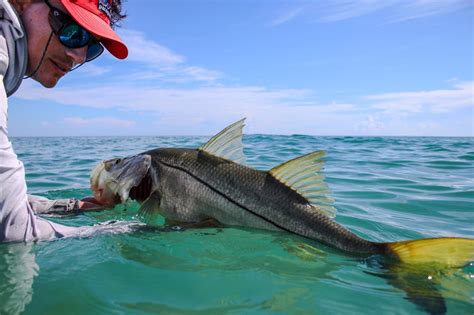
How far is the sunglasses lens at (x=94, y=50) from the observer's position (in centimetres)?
329

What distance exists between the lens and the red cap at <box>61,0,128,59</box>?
2.81 meters

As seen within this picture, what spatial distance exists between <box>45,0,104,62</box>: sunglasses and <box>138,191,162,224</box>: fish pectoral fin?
137 centimetres

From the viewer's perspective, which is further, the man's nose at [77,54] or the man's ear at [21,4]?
the man's nose at [77,54]

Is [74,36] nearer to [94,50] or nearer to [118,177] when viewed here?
[94,50]

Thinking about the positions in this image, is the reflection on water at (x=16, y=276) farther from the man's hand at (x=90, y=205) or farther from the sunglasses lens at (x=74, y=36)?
the sunglasses lens at (x=74, y=36)

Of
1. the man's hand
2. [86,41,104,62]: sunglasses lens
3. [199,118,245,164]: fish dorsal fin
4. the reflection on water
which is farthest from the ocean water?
[86,41,104,62]: sunglasses lens

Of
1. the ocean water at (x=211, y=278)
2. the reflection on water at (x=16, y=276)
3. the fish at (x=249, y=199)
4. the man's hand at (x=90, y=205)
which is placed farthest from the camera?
the man's hand at (x=90, y=205)

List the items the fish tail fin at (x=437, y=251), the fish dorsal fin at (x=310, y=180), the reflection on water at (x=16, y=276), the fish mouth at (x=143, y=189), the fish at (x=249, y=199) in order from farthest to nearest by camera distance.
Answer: the fish mouth at (x=143, y=189) < the fish dorsal fin at (x=310, y=180) < the fish at (x=249, y=199) < the fish tail fin at (x=437, y=251) < the reflection on water at (x=16, y=276)

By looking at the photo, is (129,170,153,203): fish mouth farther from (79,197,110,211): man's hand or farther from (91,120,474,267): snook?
(79,197,110,211): man's hand

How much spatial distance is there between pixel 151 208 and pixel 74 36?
1538 millimetres

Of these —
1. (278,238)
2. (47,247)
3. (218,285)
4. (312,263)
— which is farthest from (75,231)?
(312,263)

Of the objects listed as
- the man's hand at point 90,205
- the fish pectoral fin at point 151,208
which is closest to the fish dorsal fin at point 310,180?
the fish pectoral fin at point 151,208

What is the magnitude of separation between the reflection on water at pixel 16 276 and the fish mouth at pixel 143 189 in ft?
3.14

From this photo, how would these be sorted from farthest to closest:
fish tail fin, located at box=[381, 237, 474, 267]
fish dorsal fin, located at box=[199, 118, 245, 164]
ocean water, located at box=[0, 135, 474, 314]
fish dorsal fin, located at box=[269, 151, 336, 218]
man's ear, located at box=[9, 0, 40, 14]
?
fish dorsal fin, located at box=[199, 118, 245, 164] < fish dorsal fin, located at box=[269, 151, 336, 218] < man's ear, located at box=[9, 0, 40, 14] < fish tail fin, located at box=[381, 237, 474, 267] < ocean water, located at box=[0, 135, 474, 314]
